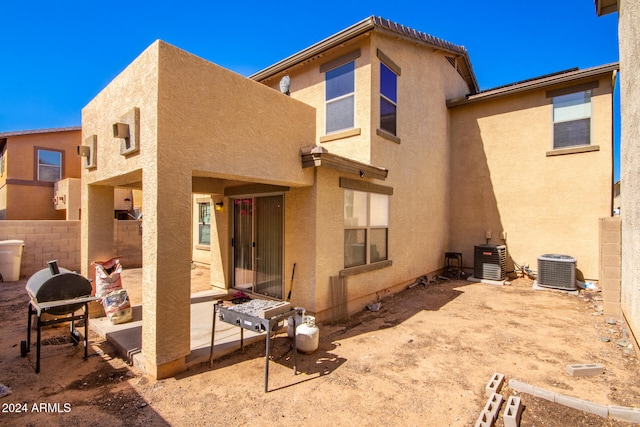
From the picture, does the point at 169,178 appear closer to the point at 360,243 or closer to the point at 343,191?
the point at 343,191

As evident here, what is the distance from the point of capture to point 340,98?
7.97 metres

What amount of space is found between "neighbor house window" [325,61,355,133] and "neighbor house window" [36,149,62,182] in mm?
17284

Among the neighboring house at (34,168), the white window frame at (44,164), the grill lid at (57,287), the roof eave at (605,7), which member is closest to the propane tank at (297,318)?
the grill lid at (57,287)

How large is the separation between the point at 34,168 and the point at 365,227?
19.0 meters

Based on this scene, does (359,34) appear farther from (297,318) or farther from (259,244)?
(297,318)

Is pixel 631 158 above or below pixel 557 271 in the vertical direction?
above

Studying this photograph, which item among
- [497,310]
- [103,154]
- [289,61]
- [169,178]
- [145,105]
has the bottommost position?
[497,310]

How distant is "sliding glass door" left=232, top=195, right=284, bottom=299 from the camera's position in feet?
22.2

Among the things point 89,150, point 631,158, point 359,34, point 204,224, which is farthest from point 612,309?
point 204,224

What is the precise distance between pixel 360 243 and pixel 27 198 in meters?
18.9

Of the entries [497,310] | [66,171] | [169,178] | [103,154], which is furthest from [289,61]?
[66,171]

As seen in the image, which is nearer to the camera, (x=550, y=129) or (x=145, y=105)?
(x=145, y=105)

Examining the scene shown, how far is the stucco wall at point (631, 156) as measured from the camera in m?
4.51

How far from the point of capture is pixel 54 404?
11.4ft
